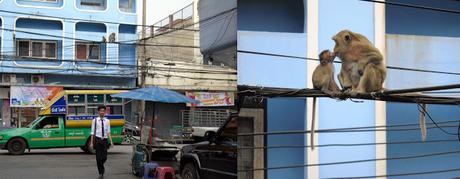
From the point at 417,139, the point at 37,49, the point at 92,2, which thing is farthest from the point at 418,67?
the point at 92,2

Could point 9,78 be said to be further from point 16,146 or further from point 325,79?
point 325,79

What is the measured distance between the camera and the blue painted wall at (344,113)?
28.1 ft

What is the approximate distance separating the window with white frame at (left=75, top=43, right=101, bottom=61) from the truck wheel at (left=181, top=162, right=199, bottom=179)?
1997cm

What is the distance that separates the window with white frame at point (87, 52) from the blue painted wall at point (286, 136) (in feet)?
74.5

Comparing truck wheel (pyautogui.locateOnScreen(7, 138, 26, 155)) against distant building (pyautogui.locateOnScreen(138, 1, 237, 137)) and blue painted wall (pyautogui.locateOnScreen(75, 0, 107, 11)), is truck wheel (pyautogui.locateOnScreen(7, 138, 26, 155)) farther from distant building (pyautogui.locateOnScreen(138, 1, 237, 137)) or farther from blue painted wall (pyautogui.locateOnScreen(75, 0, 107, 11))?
blue painted wall (pyautogui.locateOnScreen(75, 0, 107, 11))

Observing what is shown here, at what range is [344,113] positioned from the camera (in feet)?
28.5

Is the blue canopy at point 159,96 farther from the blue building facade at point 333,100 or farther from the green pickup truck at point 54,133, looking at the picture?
the green pickup truck at point 54,133

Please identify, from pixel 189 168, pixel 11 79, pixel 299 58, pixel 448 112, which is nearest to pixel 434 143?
pixel 448 112

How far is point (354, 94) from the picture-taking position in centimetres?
625

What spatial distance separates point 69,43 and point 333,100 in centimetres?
2294

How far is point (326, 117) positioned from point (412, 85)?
142cm

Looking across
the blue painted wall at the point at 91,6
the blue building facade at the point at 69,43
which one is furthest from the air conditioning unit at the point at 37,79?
the blue painted wall at the point at 91,6

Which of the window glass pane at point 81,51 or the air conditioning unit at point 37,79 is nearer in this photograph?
the air conditioning unit at point 37,79

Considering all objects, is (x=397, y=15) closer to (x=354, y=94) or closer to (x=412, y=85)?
(x=412, y=85)
